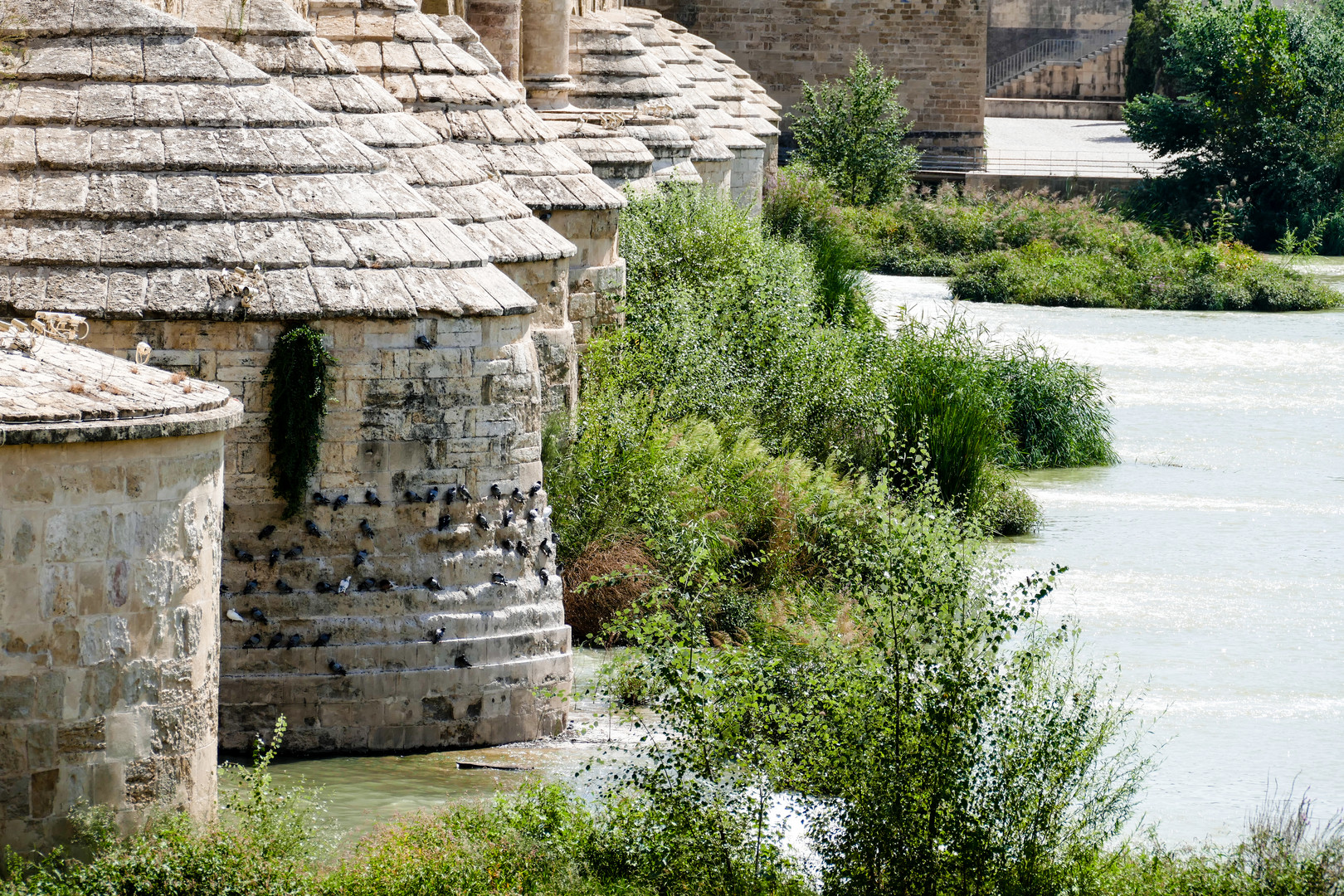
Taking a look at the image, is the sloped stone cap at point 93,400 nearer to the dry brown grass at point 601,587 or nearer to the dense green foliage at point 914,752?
the dense green foliage at point 914,752

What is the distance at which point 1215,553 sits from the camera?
1692 cm

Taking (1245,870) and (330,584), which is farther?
(330,584)

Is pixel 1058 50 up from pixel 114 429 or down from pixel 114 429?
up

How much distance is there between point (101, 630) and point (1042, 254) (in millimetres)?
26905

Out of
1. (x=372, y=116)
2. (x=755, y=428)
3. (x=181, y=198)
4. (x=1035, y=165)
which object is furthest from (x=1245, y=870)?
(x=1035, y=165)

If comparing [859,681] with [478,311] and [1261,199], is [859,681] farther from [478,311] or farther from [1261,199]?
[1261,199]

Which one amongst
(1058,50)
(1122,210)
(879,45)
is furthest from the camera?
(1058,50)

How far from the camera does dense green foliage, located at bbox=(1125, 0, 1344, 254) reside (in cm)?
3694

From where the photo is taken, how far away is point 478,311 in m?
10.6

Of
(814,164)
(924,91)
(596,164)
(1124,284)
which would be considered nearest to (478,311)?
(596,164)

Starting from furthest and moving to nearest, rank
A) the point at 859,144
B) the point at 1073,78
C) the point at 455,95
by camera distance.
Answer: the point at 1073,78 < the point at 859,144 < the point at 455,95

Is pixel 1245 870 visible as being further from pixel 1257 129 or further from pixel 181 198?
pixel 1257 129

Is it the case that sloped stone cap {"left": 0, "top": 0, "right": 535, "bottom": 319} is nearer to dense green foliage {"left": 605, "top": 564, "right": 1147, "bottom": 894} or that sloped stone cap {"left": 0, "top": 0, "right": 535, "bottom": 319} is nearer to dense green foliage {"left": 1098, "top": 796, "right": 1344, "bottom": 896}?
dense green foliage {"left": 605, "top": 564, "right": 1147, "bottom": 894}

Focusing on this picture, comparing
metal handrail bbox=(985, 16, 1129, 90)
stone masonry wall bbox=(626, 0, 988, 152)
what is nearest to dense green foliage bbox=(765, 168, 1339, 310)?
stone masonry wall bbox=(626, 0, 988, 152)
